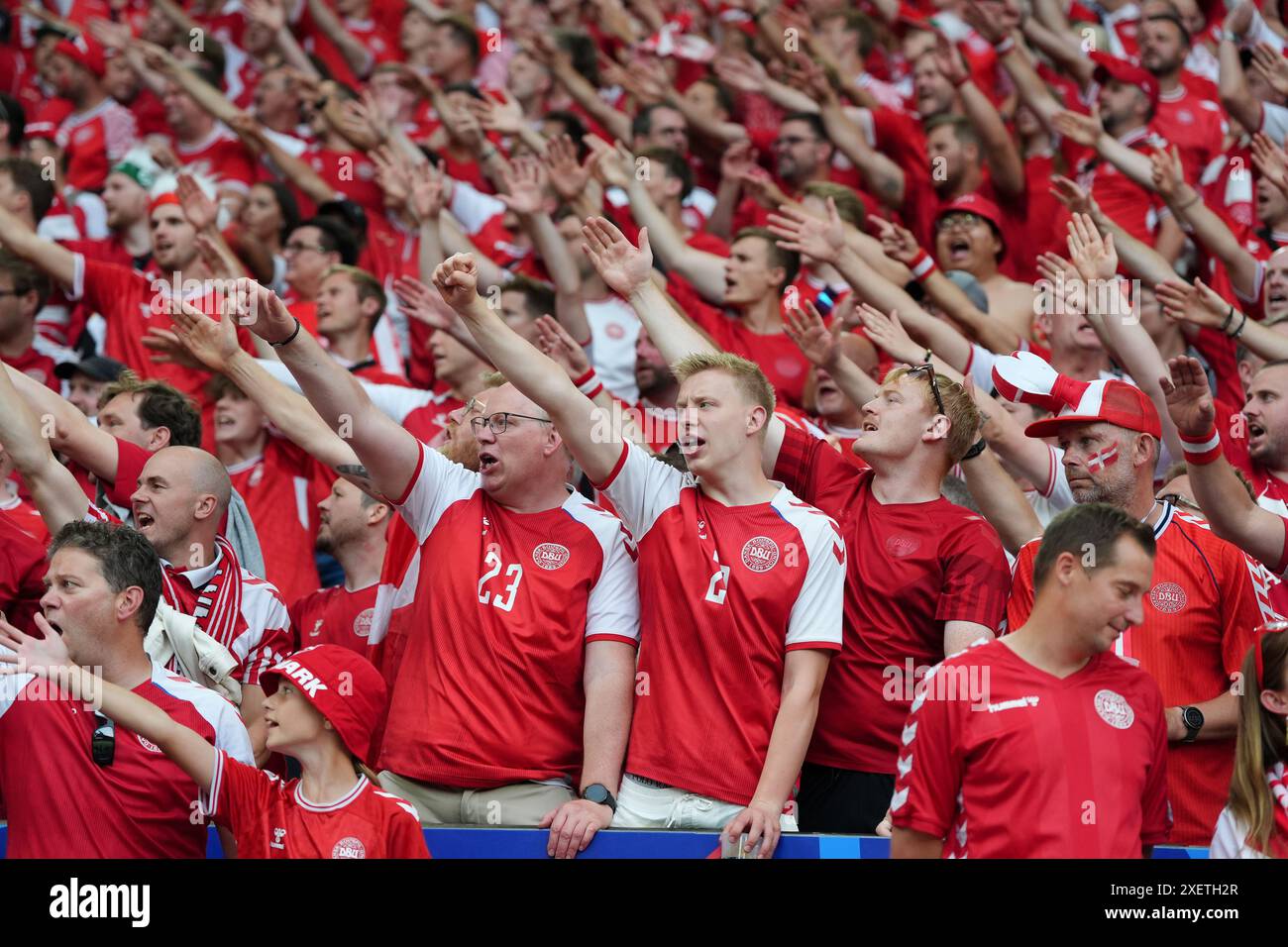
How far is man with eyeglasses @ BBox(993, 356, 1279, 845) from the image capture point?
520cm

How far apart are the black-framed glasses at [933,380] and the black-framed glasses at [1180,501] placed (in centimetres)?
83

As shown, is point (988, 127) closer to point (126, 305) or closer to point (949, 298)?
point (949, 298)

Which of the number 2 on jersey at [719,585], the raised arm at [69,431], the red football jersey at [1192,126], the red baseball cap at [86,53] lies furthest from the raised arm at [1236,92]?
the red baseball cap at [86,53]

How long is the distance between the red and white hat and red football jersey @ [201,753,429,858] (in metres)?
2.56

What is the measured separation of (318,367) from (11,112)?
22.5 ft

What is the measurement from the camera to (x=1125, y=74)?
10.5m

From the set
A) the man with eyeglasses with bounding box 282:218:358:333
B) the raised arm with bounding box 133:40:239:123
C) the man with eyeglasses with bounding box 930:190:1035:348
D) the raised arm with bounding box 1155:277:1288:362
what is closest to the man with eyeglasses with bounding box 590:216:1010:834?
the raised arm with bounding box 1155:277:1288:362

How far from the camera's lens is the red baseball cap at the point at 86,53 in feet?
41.0

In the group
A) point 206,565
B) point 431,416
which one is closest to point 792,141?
point 431,416

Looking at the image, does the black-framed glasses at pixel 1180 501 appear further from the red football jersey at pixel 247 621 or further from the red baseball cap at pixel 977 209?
the red baseball cap at pixel 977 209

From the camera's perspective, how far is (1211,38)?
40.3ft

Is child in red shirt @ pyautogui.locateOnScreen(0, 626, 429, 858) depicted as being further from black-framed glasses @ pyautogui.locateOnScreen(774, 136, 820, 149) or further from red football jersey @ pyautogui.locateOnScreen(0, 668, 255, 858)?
black-framed glasses @ pyautogui.locateOnScreen(774, 136, 820, 149)
